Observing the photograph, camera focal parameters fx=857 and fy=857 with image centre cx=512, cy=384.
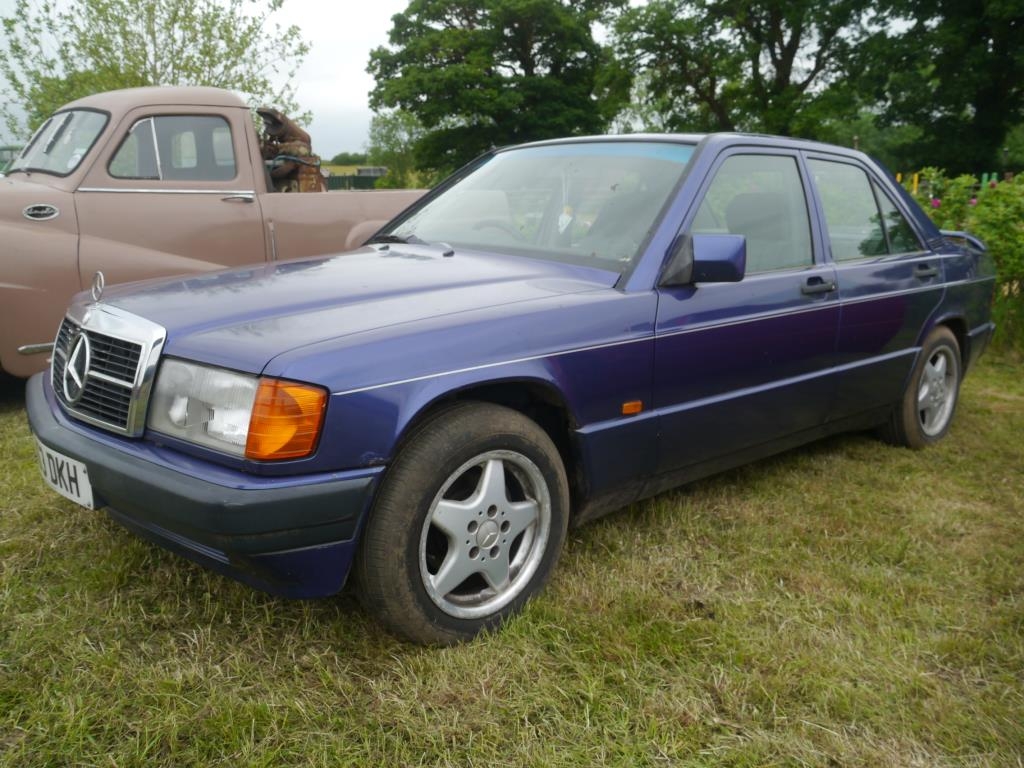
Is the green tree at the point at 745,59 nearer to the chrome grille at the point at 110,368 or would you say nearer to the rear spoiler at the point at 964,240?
the rear spoiler at the point at 964,240

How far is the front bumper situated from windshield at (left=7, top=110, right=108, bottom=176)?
356 centimetres

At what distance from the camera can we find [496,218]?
3.46 metres

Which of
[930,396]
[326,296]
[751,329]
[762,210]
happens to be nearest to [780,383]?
[751,329]

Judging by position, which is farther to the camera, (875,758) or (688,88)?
(688,88)

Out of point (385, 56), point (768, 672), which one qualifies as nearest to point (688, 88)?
point (385, 56)

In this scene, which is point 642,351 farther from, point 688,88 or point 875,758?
point 688,88

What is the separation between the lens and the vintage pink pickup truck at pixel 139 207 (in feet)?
15.2

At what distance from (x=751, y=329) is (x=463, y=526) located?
4.58 feet

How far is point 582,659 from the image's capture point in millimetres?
2389

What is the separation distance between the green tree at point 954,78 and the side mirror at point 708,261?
32.1m

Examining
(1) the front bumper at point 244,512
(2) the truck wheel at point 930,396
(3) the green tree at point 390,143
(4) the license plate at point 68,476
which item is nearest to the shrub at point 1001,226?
(2) the truck wheel at point 930,396

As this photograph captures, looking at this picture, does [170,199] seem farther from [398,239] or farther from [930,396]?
[930,396]

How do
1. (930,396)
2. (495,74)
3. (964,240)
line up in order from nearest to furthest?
(930,396) < (964,240) < (495,74)

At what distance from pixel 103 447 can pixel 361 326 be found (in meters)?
0.78
